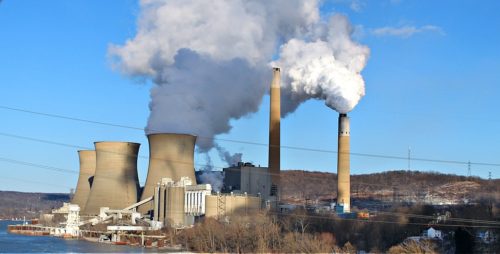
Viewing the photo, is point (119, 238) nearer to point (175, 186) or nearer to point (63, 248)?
point (175, 186)

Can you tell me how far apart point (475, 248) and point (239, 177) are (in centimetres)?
1701

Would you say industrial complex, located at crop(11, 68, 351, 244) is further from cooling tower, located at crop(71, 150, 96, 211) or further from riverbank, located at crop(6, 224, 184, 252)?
cooling tower, located at crop(71, 150, 96, 211)

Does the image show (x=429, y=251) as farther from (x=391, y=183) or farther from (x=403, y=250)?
(x=391, y=183)

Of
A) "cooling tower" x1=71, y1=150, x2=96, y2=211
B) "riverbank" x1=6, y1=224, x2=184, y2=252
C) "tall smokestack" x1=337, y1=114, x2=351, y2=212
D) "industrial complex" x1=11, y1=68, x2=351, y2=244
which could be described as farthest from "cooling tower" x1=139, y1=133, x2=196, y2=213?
"cooling tower" x1=71, y1=150, x2=96, y2=211

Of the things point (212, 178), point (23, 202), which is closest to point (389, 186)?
point (212, 178)

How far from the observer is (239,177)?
36.8 m

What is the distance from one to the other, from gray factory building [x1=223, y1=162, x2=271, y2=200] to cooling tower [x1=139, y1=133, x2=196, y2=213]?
3.14 meters

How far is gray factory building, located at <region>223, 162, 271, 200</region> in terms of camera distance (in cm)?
3534

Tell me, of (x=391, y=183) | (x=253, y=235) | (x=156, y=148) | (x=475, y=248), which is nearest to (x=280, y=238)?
(x=253, y=235)

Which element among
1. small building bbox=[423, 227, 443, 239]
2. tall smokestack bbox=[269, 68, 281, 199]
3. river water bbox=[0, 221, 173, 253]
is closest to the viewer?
small building bbox=[423, 227, 443, 239]

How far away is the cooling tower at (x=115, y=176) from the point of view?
33625 millimetres

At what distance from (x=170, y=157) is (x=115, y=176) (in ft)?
15.1

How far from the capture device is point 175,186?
3312 cm

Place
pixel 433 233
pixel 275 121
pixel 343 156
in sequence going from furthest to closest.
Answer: pixel 275 121 < pixel 343 156 < pixel 433 233
